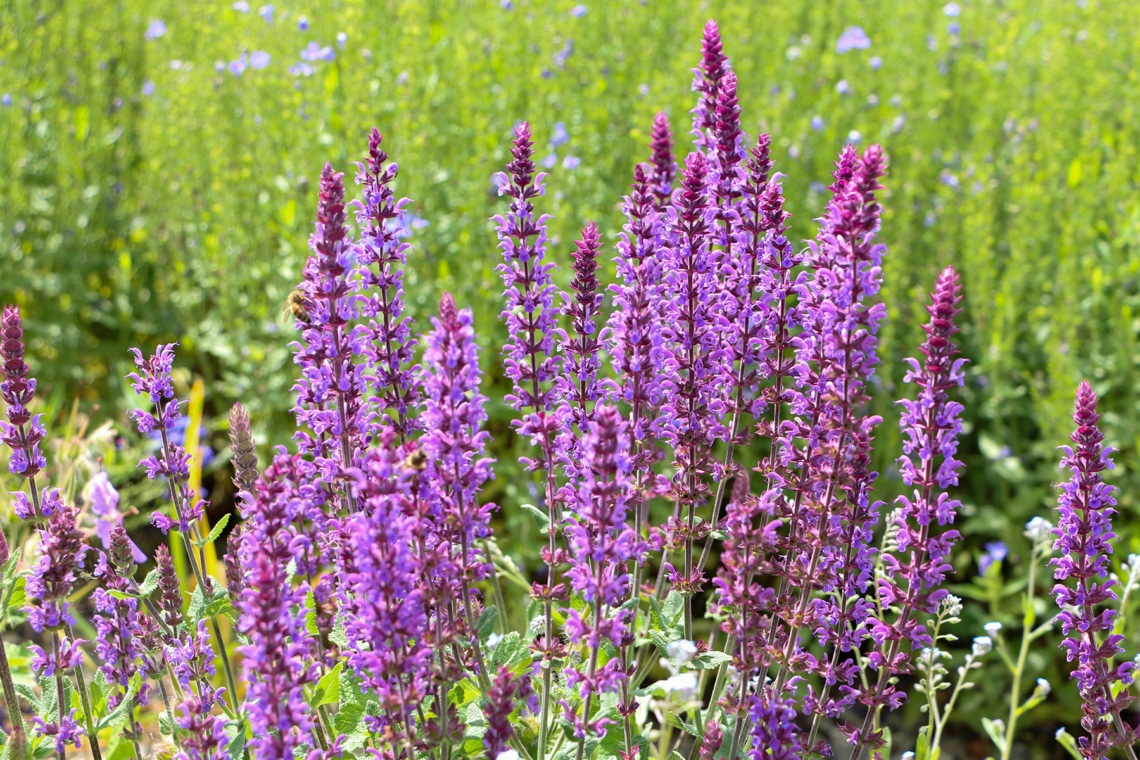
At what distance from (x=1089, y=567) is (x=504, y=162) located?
399 centimetres

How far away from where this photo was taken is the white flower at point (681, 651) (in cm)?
245

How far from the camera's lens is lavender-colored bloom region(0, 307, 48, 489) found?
2.50 meters

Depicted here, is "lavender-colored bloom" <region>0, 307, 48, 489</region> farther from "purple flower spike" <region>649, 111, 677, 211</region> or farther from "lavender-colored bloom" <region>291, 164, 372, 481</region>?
"purple flower spike" <region>649, 111, 677, 211</region>

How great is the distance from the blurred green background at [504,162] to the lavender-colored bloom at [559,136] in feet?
0.26

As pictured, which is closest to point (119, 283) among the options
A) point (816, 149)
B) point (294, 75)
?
point (294, 75)

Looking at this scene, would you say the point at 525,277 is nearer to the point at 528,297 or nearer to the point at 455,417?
the point at 528,297

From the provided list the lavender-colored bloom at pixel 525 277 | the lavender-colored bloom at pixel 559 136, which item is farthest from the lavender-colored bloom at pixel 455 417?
the lavender-colored bloom at pixel 559 136

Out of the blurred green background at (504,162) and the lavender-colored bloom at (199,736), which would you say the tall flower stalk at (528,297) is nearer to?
the lavender-colored bloom at (199,736)

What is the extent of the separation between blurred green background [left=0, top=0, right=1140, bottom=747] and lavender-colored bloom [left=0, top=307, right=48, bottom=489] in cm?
274

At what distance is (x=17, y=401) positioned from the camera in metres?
2.57

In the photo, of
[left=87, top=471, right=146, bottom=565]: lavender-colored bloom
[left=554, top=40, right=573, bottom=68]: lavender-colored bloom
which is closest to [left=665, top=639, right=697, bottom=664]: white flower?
[left=87, top=471, right=146, bottom=565]: lavender-colored bloom

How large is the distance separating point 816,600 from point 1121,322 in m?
3.45

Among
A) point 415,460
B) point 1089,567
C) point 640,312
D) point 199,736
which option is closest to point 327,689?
point 199,736

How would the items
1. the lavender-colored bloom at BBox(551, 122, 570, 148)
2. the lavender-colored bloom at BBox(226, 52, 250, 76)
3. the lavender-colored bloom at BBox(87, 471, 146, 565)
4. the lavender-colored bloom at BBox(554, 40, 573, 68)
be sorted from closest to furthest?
the lavender-colored bloom at BBox(87, 471, 146, 565) → the lavender-colored bloom at BBox(551, 122, 570, 148) → the lavender-colored bloom at BBox(226, 52, 250, 76) → the lavender-colored bloom at BBox(554, 40, 573, 68)
